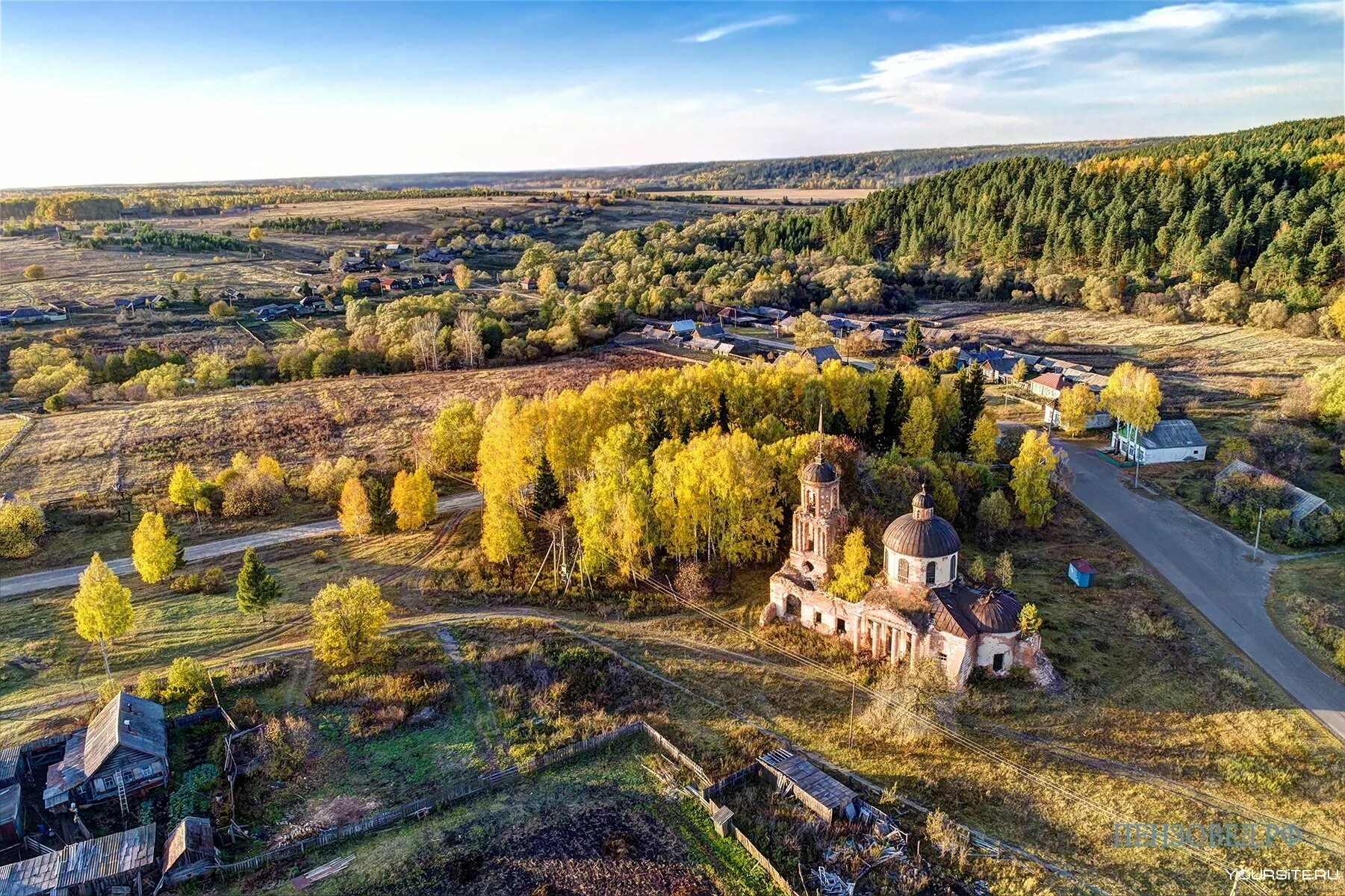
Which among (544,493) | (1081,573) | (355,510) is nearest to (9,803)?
(355,510)

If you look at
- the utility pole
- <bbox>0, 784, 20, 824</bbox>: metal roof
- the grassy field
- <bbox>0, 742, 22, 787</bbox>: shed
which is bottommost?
the utility pole

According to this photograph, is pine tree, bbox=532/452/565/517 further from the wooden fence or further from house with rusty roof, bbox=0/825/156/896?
house with rusty roof, bbox=0/825/156/896

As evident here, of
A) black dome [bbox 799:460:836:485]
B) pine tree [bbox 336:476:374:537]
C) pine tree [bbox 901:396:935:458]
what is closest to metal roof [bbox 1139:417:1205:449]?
pine tree [bbox 901:396:935:458]

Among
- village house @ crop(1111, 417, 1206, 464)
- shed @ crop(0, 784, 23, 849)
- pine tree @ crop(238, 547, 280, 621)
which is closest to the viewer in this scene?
shed @ crop(0, 784, 23, 849)

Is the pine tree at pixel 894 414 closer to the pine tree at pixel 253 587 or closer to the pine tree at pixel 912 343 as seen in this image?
the pine tree at pixel 912 343

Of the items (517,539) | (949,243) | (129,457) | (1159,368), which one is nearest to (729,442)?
(517,539)

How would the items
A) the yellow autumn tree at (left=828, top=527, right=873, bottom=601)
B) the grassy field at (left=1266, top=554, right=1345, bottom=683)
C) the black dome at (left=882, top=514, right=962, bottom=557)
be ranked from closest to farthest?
1. the black dome at (left=882, top=514, right=962, bottom=557)
2. the grassy field at (left=1266, top=554, right=1345, bottom=683)
3. the yellow autumn tree at (left=828, top=527, right=873, bottom=601)

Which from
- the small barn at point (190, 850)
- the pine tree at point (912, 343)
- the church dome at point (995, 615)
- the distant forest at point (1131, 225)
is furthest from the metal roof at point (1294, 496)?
the distant forest at point (1131, 225)
